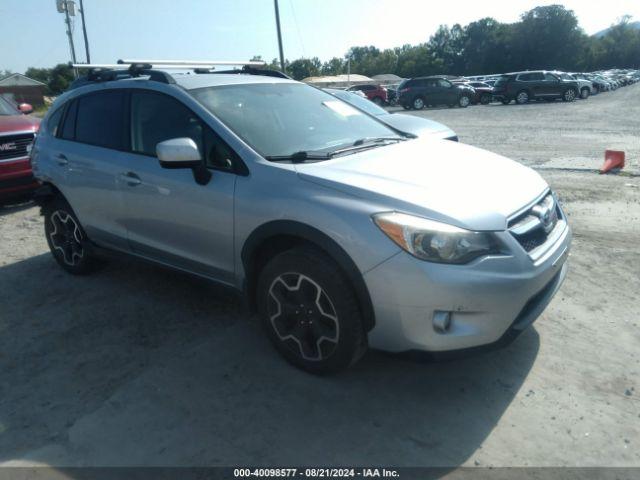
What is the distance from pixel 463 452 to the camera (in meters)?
2.66

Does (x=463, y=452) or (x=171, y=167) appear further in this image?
(x=171, y=167)

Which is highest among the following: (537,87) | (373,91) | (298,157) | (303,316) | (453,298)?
(298,157)

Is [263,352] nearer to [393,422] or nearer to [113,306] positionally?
[393,422]

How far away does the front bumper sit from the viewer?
8.91 feet

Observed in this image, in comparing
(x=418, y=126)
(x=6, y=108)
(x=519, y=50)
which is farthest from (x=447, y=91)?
(x=519, y=50)

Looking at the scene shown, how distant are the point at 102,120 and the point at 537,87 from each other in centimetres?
2953

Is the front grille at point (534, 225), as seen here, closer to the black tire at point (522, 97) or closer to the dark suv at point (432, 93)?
the dark suv at point (432, 93)

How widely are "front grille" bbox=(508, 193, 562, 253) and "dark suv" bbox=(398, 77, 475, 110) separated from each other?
27965mm

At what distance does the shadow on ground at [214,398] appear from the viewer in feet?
8.93

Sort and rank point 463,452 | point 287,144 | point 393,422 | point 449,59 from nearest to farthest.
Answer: point 463,452
point 393,422
point 287,144
point 449,59

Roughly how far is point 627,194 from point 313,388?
6138 mm

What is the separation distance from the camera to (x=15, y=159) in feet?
24.3

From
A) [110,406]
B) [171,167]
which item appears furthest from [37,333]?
[171,167]

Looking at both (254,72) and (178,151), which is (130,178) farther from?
(254,72)
